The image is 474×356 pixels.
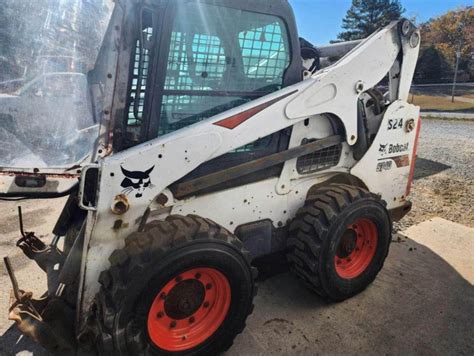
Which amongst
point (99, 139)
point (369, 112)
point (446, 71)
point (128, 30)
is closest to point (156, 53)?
point (128, 30)

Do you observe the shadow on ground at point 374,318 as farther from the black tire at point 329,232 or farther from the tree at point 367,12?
the tree at point 367,12

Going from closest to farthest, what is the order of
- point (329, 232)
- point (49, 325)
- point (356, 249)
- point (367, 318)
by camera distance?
point (49, 325)
point (329, 232)
point (367, 318)
point (356, 249)

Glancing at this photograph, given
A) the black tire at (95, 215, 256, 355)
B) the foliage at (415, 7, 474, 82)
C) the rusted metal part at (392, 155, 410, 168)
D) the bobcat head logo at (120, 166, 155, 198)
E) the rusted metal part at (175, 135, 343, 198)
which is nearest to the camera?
the black tire at (95, 215, 256, 355)

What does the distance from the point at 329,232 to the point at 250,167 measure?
0.79m

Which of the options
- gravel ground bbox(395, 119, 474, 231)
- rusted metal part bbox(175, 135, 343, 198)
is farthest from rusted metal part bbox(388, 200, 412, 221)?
rusted metal part bbox(175, 135, 343, 198)

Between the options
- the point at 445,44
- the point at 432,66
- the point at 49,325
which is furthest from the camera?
the point at 445,44

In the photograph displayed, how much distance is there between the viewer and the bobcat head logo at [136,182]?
2.22 meters

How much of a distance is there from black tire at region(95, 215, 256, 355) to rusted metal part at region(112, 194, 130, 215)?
0.56ft

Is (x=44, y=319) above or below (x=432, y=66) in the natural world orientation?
below

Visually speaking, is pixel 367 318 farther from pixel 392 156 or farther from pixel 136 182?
pixel 136 182

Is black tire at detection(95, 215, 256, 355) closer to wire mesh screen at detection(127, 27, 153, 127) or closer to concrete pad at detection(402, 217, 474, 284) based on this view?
wire mesh screen at detection(127, 27, 153, 127)

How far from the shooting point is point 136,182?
7.41 ft

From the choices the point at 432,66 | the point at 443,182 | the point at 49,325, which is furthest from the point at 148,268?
the point at 432,66

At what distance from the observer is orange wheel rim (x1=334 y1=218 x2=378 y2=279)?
312cm
